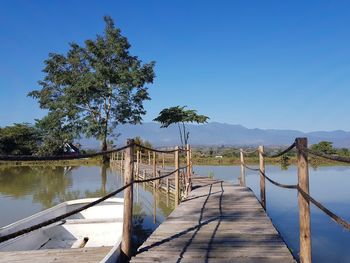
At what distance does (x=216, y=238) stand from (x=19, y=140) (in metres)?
37.3

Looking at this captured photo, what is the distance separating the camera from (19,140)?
1485 inches

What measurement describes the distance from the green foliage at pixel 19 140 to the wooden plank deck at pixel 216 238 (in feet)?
109

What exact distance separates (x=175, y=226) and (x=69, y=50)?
32.9m

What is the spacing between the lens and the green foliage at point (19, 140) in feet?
120

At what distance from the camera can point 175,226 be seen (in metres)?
5.36

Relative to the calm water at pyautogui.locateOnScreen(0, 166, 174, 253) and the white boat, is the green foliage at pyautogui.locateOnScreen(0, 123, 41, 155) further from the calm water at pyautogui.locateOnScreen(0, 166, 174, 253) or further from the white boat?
the white boat

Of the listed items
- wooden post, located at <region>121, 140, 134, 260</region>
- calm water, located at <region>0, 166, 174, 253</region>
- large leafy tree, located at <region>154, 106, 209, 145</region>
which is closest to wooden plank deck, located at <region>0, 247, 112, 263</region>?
wooden post, located at <region>121, 140, 134, 260</region>

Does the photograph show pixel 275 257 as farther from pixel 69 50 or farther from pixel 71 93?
pixel 69 50

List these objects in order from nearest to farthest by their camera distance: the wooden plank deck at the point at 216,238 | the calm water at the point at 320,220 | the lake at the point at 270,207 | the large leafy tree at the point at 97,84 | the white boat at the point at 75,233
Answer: the wooden plank deck at the point at 216,238
the white boat at the point at 75,233
the calm water at the point at 320,220
the lake at the point at 270,207
the large leafy tree at the point at 97,84

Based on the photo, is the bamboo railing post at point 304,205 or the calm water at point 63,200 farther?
the calm water at point 63,200

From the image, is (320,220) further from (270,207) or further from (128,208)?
(128,208)

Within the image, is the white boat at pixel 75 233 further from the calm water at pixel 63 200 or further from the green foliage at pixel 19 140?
the green foliage at pixel 19 140

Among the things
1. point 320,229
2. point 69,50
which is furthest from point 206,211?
point 69,50

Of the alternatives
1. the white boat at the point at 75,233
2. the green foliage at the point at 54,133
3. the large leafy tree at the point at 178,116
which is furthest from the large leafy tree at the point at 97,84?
the white boat at the point at 75,233
